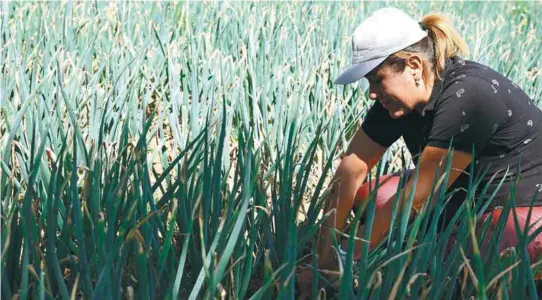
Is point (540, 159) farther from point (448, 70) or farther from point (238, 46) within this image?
point (238, 46)

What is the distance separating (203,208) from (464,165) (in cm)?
63

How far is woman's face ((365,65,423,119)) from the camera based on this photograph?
182 cm

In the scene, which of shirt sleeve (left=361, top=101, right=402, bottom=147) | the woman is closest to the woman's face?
the woman

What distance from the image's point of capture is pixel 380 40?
5.94 feet

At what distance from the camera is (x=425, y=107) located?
1875 mm

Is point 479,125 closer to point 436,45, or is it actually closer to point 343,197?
point 436,45

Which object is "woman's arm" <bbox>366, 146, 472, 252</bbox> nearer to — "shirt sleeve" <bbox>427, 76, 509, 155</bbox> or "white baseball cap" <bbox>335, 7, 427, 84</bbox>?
"shirt sleeve" <bbox>427, 76, 509, 155</bbox>

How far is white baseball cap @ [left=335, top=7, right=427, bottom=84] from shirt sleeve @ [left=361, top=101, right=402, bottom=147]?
0.80ft

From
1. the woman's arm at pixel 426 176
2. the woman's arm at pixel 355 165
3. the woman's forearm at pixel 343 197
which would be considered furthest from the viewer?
the woman's arm at pixel 355 165

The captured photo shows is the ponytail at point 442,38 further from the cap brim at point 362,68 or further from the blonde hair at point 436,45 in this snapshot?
the cap brim at point 362,68

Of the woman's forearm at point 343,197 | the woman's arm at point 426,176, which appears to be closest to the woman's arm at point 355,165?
the woman's forearm at point 343,197

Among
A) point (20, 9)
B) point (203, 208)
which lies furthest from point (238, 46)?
point (203, 208)

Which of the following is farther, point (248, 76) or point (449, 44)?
point (248, 76)

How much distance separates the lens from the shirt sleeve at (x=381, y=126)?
2082mm
